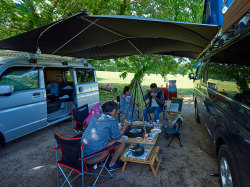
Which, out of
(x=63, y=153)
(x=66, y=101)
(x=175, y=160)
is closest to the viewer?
(x=63, y=153)

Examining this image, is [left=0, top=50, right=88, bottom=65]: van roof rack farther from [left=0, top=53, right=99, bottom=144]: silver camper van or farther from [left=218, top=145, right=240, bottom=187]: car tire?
[left=218, top=145, right=240, bottom=187]: car tire

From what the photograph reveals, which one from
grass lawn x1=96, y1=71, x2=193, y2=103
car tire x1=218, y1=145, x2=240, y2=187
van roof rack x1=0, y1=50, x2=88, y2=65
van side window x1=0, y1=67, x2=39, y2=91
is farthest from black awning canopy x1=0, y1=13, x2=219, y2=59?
grass lawn x1=96, y1=71, x2=193, y2=103

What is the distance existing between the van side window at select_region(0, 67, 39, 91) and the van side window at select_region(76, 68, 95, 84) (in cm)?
157

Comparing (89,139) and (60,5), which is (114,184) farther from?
(60,5)

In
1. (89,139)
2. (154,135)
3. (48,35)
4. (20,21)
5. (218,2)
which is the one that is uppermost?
(20,21)

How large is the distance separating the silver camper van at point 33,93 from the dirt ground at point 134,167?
18.9 inches

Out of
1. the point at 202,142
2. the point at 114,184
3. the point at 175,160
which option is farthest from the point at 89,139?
the point at 202,142

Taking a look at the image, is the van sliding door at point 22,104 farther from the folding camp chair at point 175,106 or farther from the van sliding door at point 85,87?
the folding camp chair at point 175,106

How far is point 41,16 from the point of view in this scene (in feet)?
21.9

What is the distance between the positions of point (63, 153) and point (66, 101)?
3.65 metres

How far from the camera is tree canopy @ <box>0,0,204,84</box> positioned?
228 inches

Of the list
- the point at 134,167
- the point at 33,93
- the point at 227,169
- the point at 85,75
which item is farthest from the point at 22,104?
the point at 227,169

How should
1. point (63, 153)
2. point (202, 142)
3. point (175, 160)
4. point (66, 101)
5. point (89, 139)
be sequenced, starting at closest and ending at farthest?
point (63, 153) < point (89, 139) < point (175, 160) < point (202, 142) < point (66, 101)

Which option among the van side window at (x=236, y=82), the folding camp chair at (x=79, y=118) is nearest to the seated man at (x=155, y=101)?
the folding camp chair at (x=79, y=118)
